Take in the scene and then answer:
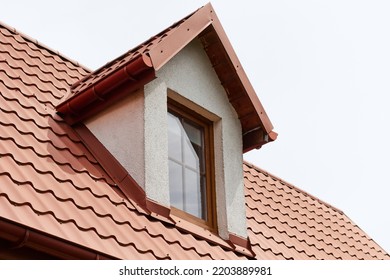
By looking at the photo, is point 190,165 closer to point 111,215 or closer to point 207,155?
point 207,155

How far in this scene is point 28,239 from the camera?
5070 mm

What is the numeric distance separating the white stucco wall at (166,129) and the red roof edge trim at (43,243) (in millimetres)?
1420

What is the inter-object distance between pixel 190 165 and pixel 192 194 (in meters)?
0.28

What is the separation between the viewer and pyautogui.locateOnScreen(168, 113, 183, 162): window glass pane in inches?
290

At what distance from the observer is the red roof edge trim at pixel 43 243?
4.98 metres

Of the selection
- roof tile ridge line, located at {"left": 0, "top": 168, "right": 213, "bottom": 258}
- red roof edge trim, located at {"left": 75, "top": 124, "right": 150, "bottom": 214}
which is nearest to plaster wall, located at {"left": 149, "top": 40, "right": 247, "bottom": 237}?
red roof edge trim, located at {"left": 75, "top": 124, "right": 150, "bottom": 214}

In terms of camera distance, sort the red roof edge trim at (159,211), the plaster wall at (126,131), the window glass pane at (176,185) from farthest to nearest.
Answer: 1. the window glass pane at (176,185)
2. the plaster wall at (126,131)
3. the red roof edge trim at (159,211)

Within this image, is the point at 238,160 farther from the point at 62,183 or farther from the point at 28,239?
the point at 28,239

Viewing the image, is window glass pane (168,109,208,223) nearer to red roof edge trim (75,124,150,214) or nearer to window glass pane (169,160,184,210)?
window glass pane (169,160,184,210)

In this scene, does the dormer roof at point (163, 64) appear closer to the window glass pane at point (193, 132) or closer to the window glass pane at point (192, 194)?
the window glass pane at point (193, 132)

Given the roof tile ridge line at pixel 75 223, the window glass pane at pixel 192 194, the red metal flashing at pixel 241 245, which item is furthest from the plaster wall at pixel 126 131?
the red metal flashing at pixel 241 245

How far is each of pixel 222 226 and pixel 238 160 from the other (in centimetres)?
79

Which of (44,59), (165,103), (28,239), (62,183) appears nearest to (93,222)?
(62,183)

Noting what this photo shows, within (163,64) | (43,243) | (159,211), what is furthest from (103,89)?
(43,243)
